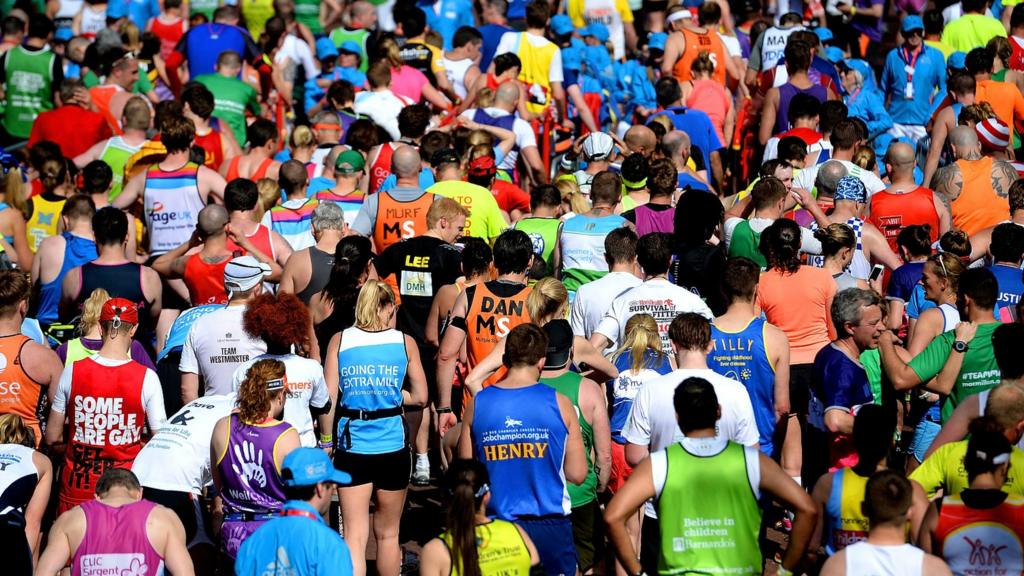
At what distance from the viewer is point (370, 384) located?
289 inches

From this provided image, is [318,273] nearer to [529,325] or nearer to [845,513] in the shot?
[529,325]

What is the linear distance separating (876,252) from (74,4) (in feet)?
42.4

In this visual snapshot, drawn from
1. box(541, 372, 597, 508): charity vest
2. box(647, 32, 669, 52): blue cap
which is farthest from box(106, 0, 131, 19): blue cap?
box(541, 372, 597, 508): charity vest

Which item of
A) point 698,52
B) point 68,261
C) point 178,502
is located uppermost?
point 698,52

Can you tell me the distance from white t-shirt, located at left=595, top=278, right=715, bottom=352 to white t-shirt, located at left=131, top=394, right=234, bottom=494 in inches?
88.5

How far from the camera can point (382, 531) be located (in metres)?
7.51

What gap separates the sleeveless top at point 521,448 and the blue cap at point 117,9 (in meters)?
13.1

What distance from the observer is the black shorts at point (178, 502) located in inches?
269

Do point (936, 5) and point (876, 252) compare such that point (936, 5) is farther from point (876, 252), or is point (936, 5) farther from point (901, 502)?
point (901, 502)

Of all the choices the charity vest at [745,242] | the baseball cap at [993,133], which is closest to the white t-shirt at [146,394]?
the charity vest at [745,242]

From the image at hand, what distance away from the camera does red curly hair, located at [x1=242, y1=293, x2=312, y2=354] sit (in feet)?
23.3

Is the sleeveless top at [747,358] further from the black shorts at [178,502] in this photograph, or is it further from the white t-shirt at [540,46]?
the white t-shirt at [540,46]

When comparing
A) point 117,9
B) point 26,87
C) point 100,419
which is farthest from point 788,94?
point 117,9

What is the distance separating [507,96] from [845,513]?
7.11 metres
